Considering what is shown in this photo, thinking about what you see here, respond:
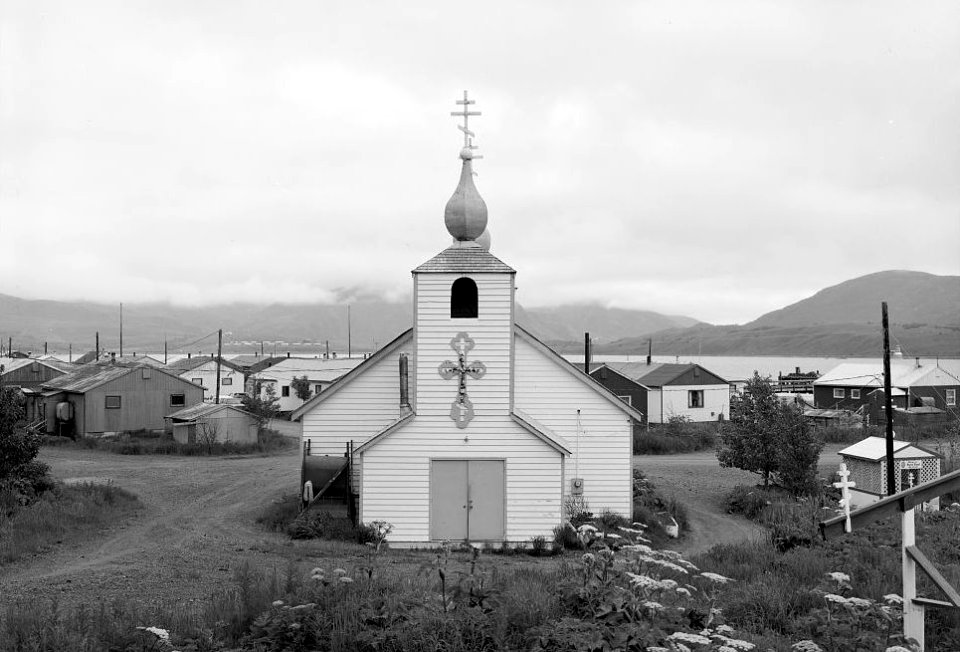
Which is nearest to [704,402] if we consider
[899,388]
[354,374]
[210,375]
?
[899,388]

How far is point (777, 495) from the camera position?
86.4 feet

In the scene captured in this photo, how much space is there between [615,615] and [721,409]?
45.8 m

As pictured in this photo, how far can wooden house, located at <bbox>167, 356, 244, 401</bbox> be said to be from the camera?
61.3 meters

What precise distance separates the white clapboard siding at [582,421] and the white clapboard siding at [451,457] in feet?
8.07

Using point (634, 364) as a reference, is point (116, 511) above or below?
below

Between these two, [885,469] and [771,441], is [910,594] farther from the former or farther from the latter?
[771,441]

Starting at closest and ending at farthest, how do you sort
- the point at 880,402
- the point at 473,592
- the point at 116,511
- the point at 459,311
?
1. the point at 473,592
2. the point at 459,311
3. the point at 116,511
4. the point at 880,402

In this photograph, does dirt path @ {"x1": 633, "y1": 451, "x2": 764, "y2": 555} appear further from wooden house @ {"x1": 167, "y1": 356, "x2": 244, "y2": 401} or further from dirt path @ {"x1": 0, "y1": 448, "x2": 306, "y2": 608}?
wooden house @ {"x1": 167, "y1": 356, "x2": 244, "y2": 401}

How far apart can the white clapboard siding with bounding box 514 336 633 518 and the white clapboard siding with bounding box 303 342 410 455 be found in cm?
343

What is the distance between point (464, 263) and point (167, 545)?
9305mm

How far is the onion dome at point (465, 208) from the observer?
20969 millimetres

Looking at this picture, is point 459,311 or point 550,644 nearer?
point 550,644

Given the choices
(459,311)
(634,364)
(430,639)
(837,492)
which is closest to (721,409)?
(634,364)

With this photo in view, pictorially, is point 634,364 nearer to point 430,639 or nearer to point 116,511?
point 116,511
